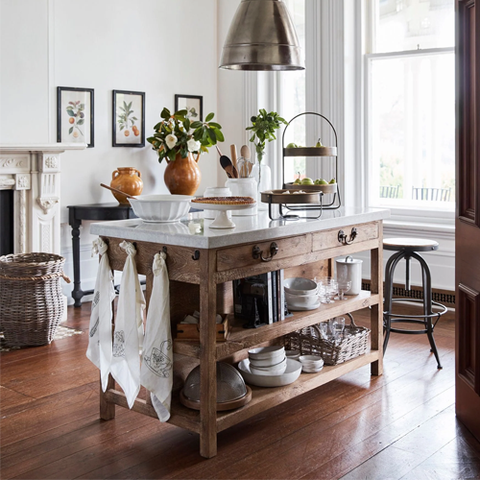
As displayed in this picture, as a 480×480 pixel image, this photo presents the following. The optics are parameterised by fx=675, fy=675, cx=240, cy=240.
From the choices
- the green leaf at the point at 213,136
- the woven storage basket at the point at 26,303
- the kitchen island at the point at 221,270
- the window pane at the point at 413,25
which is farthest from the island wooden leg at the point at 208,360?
the window pane at the point at 413,25

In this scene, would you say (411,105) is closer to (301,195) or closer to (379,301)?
(379,301)

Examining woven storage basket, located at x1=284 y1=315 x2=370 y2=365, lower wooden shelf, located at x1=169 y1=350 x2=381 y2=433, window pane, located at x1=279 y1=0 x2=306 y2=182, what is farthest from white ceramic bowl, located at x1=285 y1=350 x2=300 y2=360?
window pane, located at x1=279 y1=0 x2=306 y2=182

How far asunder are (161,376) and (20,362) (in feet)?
5.71

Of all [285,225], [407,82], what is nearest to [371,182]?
[407,82]

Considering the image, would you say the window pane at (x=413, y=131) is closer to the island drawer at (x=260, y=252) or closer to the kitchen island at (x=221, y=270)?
the kitchen island at (x=221, y=270)

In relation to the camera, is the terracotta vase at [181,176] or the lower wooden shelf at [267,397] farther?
the terracotta vase at [181,176]

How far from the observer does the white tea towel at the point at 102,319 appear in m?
3.10

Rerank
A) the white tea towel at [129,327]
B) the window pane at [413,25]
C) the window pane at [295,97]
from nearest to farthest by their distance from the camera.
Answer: the white tea towel at [129,327]
the window pane at [413,25]
the window pane at [295,97]

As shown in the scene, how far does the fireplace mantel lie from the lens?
5.03m

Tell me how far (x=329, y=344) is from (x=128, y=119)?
11.0ft

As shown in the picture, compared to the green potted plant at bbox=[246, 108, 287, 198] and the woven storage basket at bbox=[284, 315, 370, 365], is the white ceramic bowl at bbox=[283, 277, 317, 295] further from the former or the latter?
the green potted plant at bbox=[246, 108, 287, 198]

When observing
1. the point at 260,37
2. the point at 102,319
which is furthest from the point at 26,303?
the point at 260,37

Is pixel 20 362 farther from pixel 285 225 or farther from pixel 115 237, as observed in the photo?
pixel 285 225

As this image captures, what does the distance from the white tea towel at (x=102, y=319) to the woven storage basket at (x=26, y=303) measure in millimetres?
1542
